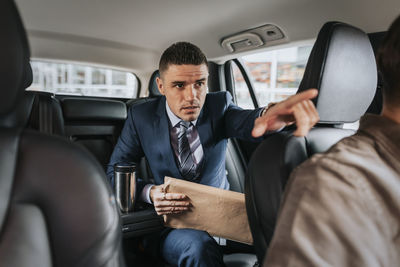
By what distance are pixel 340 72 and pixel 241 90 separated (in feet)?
5.82

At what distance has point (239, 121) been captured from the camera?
1.56 meters

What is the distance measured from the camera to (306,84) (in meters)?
1.04

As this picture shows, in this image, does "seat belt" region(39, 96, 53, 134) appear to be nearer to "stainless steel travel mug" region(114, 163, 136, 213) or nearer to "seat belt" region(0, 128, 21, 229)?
"stainless steel travel mug" region(114, 163, 136, 213)

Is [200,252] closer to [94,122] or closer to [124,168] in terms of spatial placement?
[124,168]

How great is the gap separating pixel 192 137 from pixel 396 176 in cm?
104

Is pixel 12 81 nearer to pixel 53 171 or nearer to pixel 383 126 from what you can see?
pixel 53 171

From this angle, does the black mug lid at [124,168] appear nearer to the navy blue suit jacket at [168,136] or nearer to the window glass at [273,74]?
the navy blue suit jacket at [168,136]

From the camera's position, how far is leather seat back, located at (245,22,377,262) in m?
0.95

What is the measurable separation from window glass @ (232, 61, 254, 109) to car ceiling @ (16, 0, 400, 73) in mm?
227

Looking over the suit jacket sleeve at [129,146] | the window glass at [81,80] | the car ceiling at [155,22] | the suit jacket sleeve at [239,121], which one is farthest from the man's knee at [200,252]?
the window glass at [81,80]

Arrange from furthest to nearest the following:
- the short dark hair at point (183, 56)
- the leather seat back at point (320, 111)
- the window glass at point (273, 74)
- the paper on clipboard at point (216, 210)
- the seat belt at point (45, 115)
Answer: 1. the window glass at point (273, 74)
2. the seat belt at point (45, 115)
3. the short dark hair at point (183, 56)
4. the paper on clipboard at point (216, 210)
5. the leather seat back at point (320, 111)

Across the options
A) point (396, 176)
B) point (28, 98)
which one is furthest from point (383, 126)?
point (28, 98)

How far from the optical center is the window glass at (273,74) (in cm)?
256

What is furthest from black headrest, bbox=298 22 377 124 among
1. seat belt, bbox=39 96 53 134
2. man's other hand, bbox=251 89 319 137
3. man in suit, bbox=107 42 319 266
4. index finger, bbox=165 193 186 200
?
seat belt, bbox=39 96 53 134
